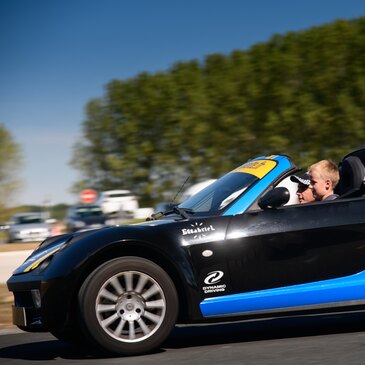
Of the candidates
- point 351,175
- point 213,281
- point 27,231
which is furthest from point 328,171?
point 27,231

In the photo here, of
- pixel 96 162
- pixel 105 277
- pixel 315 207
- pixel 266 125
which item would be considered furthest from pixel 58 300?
pixel 96 162

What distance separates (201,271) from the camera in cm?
629

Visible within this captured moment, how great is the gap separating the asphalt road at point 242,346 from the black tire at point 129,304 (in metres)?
0.12

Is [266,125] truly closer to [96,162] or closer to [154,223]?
[96,162]

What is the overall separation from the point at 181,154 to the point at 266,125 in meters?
7.62

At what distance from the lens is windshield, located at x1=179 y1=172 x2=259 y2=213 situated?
21.9 ft

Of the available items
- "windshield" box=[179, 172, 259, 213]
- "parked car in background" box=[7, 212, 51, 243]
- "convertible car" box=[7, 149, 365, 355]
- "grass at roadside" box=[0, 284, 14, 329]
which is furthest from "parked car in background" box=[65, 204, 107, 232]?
"convertible car" box=[7, 149, 365, 355]

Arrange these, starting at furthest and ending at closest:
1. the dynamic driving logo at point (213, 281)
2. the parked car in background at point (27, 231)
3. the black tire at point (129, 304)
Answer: the parked car in background at point (27, 231) < the dynamic driving logo at point (213, 281) < the black tire at point (129, 304)

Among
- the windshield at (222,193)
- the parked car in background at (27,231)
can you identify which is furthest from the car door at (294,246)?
the parked car in background at (27,231)

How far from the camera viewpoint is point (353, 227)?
6504 mm

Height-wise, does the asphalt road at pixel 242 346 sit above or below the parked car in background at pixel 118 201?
below

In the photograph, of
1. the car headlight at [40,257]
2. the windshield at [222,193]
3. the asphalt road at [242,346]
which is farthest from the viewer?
the windshield at [222,193]

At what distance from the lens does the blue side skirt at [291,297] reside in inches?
248

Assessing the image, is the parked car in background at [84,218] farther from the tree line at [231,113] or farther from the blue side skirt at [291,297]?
the blue side skirt at [291,297]
